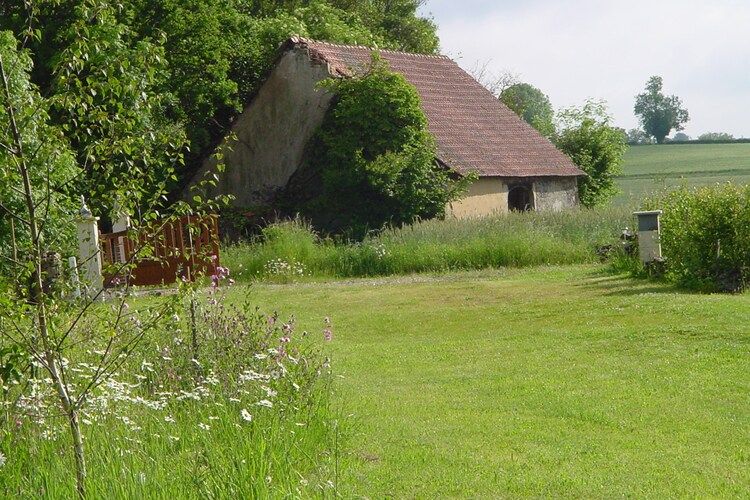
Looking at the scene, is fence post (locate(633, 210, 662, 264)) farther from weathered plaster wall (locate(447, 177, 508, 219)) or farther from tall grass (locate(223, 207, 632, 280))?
weathered plaster wall (locate(447, 177, 508, 219))

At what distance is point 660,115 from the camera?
338ft

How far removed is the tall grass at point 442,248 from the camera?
79.6 feet

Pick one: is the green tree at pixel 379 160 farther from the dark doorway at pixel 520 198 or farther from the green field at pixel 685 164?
the green field at pixel 685 164

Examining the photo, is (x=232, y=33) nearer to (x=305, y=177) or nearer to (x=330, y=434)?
(x=305, y=177)

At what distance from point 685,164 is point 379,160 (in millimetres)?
44102

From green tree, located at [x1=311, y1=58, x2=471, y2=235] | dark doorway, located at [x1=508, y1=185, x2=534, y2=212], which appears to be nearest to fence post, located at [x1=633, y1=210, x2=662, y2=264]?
green tree, located at [x1=311, y1=58, x2=471, y2=235]

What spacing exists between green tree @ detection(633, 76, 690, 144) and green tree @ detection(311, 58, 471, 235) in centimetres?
7668

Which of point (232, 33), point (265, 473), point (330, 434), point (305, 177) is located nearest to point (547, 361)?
point (330, 434)

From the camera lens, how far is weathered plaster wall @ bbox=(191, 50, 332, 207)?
30.9 meters

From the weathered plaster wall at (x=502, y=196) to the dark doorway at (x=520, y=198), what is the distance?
20 centimetres

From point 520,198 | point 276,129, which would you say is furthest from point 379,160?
point 520,198

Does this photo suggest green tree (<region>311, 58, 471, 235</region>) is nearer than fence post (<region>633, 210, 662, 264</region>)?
No

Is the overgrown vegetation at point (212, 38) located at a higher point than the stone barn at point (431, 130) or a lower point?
higher

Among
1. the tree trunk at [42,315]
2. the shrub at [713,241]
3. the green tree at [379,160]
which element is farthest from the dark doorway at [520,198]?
the tree trunk at [42,315]
